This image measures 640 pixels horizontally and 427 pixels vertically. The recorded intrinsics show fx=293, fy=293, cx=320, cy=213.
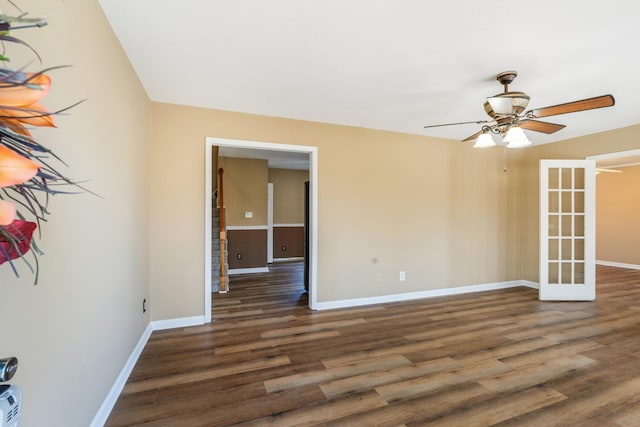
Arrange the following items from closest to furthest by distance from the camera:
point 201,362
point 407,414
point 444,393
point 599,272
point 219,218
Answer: point 407,414 < point 444,393 < point 201,362 < point 219,218 < point 599,272

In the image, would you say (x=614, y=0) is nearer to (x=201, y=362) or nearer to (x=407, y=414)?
(x=407, y=414)

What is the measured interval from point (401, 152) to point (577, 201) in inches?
110

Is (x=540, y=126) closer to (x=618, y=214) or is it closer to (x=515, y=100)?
(x=515, y=100)

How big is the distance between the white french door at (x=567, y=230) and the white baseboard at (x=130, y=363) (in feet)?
16.1

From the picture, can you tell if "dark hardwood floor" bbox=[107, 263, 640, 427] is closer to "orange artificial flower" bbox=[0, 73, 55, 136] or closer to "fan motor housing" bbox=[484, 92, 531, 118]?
"orange artificial flower" bbox=[0, 73, 55, 136]

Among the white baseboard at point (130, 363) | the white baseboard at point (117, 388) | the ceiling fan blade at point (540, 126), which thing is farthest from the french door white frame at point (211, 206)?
the ceiling fan blade at point (540, 126)

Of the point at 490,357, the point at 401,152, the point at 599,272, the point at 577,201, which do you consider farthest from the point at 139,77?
the point at 599,272

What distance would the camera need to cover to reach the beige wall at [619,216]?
6.75 meters

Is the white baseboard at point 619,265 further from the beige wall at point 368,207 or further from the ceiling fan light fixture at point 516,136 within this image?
the ceiling fan light fixture at point 516,136

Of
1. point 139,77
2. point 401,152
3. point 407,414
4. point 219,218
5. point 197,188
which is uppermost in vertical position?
point 139,77

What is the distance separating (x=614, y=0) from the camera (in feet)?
5.49

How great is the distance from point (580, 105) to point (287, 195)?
6481 millimetres

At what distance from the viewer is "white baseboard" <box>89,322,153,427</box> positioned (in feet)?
5.76

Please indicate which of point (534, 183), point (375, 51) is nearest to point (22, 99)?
point (375, 51)
